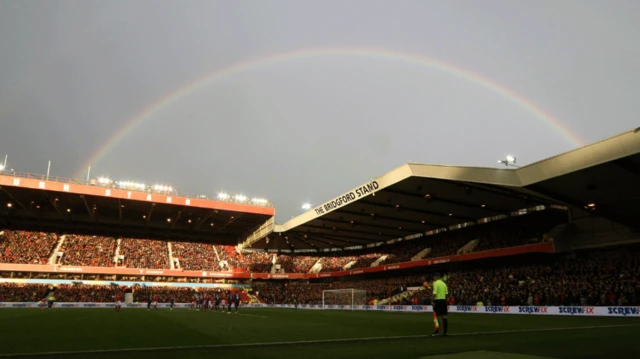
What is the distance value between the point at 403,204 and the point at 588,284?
57.1 ft

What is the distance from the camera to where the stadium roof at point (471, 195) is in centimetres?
2378

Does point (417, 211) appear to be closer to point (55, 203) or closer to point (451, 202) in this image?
point (451, 202)

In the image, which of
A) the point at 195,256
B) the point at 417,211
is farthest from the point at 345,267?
the point at 195,256

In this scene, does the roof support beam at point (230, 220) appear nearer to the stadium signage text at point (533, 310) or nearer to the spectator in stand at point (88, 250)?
the spectator in stand at point (88, 250)

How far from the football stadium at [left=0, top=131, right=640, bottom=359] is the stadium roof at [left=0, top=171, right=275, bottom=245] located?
0.24 meters

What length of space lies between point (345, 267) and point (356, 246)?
7792 millimetres

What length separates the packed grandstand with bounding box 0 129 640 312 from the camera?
3162cm

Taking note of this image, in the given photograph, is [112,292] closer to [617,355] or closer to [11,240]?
[11,240]

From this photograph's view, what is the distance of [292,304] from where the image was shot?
57.8 meters

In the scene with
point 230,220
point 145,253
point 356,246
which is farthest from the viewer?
point 356,246

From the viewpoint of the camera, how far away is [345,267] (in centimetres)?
6256

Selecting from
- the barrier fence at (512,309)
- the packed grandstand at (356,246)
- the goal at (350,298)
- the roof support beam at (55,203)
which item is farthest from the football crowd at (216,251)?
the goal at (350,298)

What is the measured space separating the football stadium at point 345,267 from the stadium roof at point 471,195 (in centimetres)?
14

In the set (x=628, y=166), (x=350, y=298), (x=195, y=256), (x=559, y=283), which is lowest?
(x=350, y=298)
